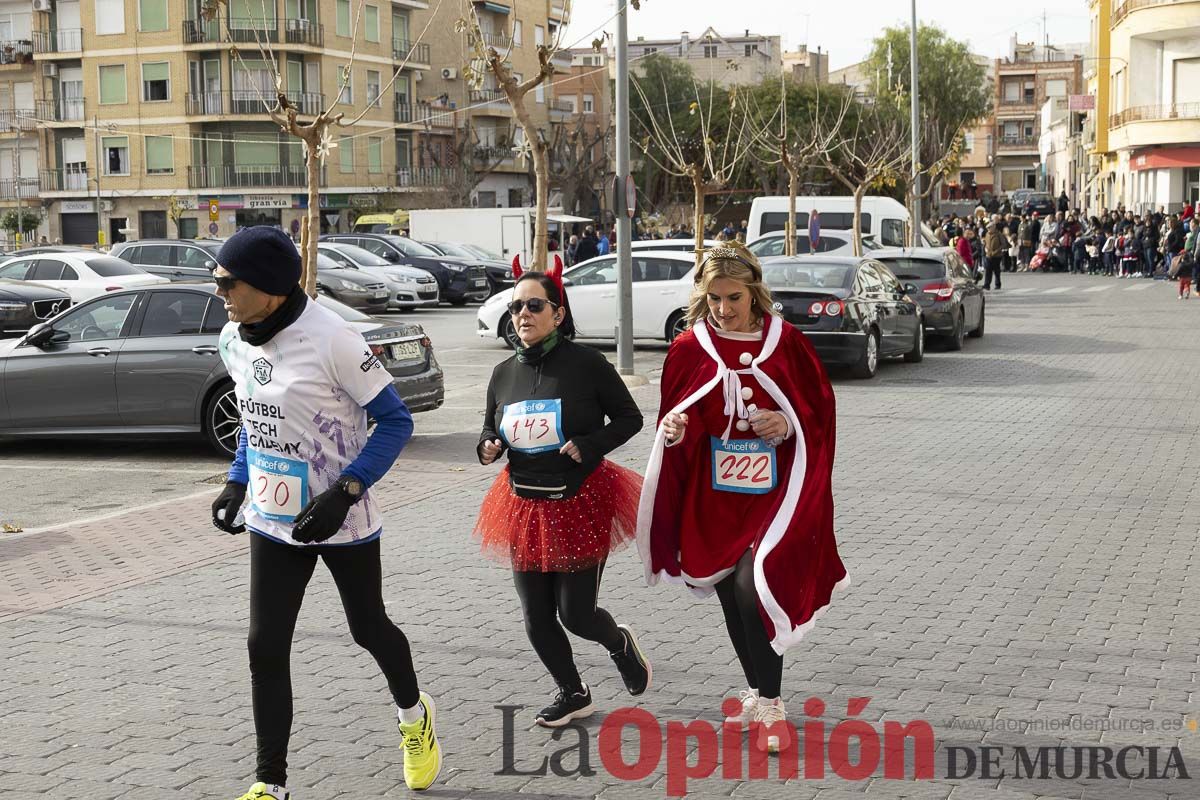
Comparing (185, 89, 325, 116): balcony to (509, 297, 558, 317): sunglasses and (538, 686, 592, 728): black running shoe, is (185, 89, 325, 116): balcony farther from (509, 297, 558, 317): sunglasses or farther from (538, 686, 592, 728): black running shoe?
(538, 686, 592, 728): black running shoe

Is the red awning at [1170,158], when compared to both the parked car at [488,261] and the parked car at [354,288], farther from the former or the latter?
the parked car at [354,288]

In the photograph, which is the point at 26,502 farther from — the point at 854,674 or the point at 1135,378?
the point at 1135,378

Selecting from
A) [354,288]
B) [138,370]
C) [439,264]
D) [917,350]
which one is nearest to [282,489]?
[138,370]

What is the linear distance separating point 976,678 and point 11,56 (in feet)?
225

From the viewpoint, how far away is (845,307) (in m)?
17.6

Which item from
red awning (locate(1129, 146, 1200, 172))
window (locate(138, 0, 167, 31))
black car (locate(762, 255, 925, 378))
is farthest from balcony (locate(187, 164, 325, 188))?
black car (locate(762, 255, 925, 378))

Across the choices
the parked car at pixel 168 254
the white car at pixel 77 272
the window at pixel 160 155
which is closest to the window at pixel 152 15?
the window at pixel 160 155

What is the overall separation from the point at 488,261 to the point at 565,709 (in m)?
33.1

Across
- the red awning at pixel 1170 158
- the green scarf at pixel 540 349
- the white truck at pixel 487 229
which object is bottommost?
the green scarf at pixel 540 349

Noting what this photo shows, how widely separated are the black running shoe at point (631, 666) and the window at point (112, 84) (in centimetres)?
6404

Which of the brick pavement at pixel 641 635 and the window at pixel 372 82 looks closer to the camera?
the brick pavement at pixel 641 635

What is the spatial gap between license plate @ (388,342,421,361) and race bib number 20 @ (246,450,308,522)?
8.57m

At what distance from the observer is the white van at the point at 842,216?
36031 mm

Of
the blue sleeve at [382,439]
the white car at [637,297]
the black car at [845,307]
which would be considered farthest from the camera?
the white car at [637,297]
